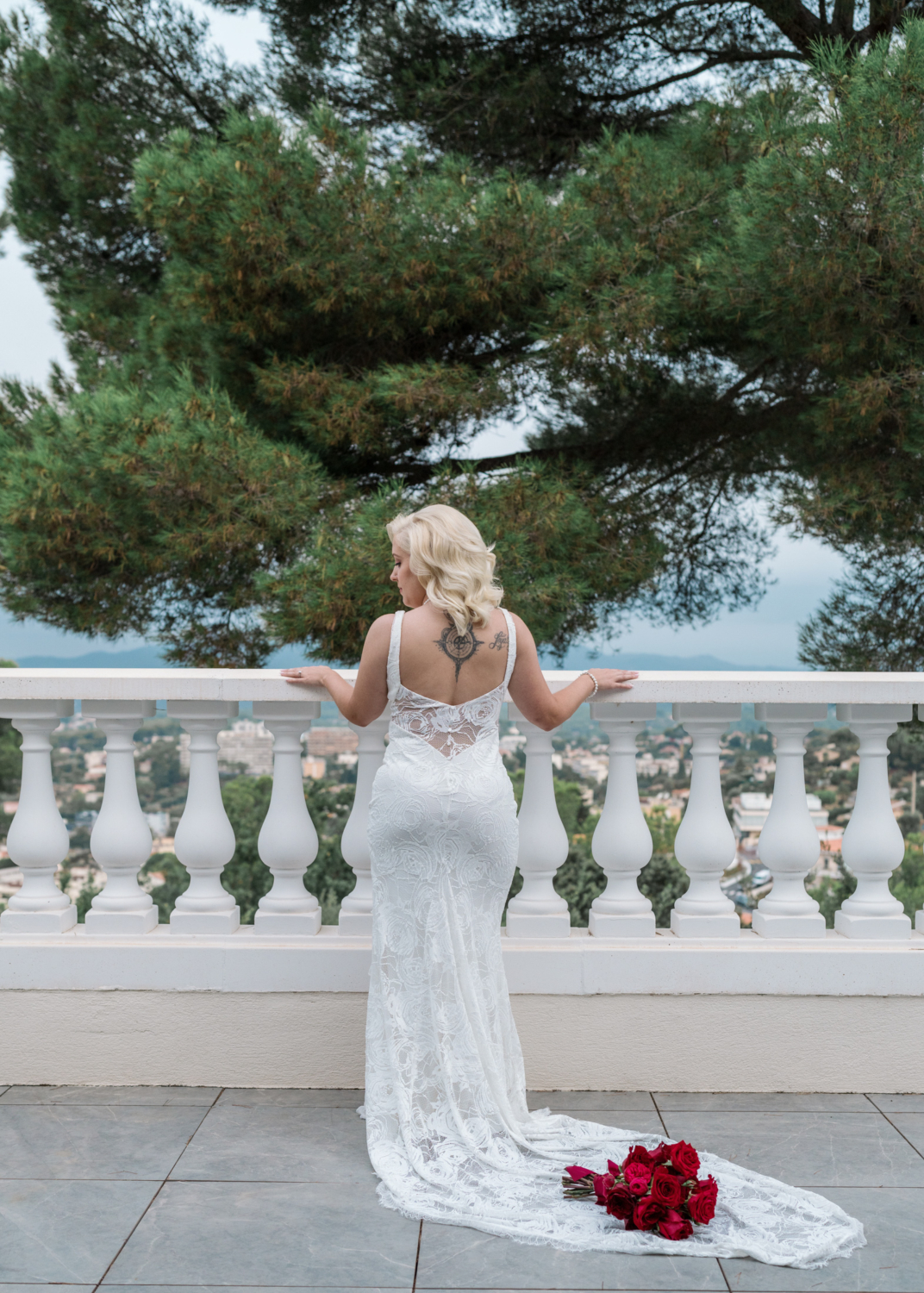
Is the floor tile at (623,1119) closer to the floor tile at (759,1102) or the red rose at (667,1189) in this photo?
the floor tile at (759,1102)

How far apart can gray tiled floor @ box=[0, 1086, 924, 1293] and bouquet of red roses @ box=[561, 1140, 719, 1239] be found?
7cm

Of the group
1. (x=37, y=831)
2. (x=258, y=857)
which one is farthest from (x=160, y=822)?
(x=37, y=831)

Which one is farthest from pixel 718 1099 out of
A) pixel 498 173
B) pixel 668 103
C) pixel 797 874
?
pixel 668 103

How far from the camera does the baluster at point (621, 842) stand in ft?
9.70

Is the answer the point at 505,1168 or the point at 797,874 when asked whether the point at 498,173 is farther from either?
the point at 505,1168

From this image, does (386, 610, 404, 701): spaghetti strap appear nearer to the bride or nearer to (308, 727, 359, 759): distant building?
the bride

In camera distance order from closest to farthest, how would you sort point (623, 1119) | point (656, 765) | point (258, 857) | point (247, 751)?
point (623, 1119)
point (656, 765)
point (258, 857)
point (247, 751)

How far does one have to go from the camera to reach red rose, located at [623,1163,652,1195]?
2203 mm

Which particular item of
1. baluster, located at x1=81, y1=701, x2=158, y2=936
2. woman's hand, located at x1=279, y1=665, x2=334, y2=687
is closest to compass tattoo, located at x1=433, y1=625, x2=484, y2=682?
woman's hand, located at x1=279, y1=665, x2=334, y2=687

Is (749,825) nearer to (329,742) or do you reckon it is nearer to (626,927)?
(329,742)

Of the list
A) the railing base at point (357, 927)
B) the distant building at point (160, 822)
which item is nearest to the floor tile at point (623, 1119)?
the railing base at point (357, 927)

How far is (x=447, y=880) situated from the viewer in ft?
8.46

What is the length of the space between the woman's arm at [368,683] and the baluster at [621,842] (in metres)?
0.64

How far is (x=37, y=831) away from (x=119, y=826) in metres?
0.22
